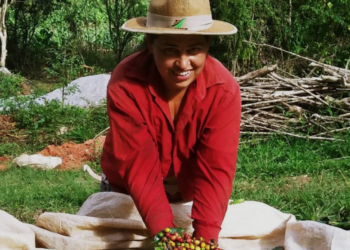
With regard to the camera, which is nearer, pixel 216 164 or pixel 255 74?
pixel 216 164

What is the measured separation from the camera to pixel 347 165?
4.48 m

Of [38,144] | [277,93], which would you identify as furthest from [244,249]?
[38,144]

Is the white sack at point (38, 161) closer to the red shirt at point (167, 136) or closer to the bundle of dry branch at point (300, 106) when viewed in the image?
the bundle of dry branch at point (300, 106)

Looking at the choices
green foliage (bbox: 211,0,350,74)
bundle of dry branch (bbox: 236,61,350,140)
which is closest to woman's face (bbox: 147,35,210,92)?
bundle of dry branch (bbox: 236,61,350,140)

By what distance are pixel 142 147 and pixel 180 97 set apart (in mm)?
301

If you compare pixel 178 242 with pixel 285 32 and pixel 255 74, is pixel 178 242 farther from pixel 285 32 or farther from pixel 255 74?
pixel 285 32

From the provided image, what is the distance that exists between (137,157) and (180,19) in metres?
0.64

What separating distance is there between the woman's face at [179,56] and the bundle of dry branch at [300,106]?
291 cm

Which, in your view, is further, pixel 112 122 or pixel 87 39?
pixel 87 39

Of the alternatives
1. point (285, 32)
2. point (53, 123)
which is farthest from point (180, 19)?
point (285, 32)

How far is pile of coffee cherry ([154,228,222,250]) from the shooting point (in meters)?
2.20

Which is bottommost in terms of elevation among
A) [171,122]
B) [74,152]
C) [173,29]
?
[74,152]

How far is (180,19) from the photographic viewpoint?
90.5 inches

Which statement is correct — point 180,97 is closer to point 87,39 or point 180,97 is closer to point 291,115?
point 291,115
